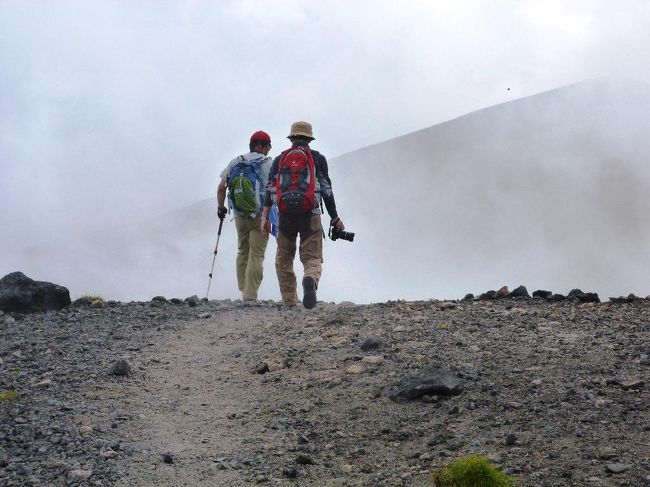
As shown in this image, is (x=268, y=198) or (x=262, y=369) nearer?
(x=262, y=369)

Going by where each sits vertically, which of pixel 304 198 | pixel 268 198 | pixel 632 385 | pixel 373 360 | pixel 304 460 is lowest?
pixel 304 460

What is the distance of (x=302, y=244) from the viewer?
537 inches

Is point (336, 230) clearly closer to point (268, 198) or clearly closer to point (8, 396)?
point (268, 198)

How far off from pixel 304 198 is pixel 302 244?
82cm

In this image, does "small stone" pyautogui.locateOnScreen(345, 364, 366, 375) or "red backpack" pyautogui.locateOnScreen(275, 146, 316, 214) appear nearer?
"small stone" pyautogui.locateOnScreen(345, 364, 366, 375)

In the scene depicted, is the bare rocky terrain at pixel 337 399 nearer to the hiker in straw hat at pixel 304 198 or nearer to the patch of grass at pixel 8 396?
the patch of grass at pixel 8 396

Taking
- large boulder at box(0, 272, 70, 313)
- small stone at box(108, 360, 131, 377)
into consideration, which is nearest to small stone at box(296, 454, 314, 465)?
small stone at box(108, 360, 131, 377)

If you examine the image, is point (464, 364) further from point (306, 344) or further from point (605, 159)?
point (605, 159)

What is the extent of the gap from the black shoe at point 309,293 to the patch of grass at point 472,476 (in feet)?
21.3

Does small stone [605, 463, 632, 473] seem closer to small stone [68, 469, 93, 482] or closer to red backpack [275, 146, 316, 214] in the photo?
small stone [68, 469, 93, 482]

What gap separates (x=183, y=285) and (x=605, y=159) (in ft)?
158

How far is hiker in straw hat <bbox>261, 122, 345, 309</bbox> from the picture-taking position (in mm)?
13070

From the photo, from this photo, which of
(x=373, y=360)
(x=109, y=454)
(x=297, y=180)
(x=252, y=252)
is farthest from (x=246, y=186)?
(x=109, y=454)

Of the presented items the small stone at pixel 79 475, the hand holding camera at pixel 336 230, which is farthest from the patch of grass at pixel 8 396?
the hand holding camera at pixel 336 230
